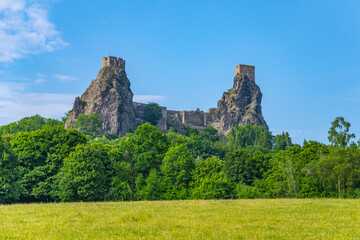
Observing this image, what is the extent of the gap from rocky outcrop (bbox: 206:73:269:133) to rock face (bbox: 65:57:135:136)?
38377 mm

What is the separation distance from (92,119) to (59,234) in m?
110

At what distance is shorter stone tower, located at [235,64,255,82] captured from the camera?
168750mm

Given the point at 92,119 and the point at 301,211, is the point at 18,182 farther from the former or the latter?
the point at 92,119

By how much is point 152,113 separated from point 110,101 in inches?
760

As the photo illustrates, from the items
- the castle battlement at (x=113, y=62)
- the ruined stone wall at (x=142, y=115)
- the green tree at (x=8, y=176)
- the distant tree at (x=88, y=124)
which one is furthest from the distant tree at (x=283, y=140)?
the green tree at (x=8, y=176)

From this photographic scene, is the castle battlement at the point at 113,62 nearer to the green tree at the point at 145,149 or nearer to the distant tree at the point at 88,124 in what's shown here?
the distant tree at the point at 88,124

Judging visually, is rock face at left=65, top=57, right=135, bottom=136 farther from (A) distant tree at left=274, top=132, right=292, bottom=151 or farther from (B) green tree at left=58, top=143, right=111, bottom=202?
(B) green tree at left=58, top=143, right=111, bottom=202

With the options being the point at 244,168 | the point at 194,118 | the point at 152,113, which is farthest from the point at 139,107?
the point at 244,168

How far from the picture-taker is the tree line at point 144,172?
46500 millimetres

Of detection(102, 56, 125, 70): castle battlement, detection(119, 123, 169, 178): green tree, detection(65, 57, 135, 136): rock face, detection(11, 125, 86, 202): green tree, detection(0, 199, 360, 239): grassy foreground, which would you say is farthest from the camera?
detection(102, 56, 125, 70): castle battlement

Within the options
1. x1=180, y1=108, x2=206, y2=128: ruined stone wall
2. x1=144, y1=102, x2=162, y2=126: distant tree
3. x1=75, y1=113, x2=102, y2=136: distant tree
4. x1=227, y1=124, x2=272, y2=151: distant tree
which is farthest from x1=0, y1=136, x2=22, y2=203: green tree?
x1=180, y1=108, x2=206, y2=128: ruined stone wall

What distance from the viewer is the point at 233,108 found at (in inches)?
6467

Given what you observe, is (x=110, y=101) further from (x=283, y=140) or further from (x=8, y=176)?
(x=8, y=176)

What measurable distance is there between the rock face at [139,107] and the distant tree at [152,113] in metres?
2.43
